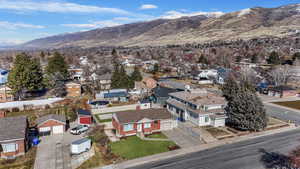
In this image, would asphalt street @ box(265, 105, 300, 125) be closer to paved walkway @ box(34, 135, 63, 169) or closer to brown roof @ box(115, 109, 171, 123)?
brown roof @ box(115, 109, 171, 123)

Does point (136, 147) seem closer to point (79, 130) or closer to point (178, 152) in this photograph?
point (178, 152)

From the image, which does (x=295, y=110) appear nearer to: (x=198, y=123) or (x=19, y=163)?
(x=198, y=123)

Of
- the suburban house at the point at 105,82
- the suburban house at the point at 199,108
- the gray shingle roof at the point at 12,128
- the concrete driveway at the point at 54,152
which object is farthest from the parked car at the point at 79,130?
the suburban house at the point at 105,82

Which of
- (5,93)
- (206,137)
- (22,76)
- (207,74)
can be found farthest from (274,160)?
(207,74)

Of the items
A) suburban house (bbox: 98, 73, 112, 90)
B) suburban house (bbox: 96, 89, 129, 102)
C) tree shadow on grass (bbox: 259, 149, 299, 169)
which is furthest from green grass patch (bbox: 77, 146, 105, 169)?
suburban house (bbox: 98, 73, 112, 90)

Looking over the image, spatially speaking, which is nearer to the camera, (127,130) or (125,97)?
(127,130)

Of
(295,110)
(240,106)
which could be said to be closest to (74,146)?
(240,106)

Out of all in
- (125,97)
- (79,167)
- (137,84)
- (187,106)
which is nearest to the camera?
(79,167)

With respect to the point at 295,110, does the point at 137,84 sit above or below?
above
